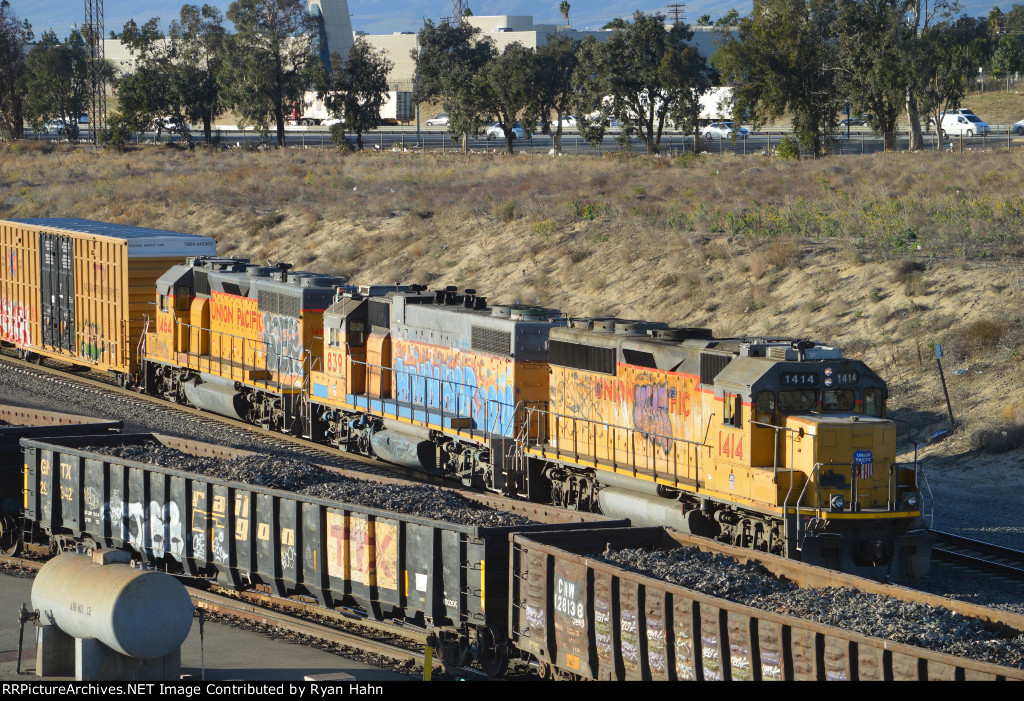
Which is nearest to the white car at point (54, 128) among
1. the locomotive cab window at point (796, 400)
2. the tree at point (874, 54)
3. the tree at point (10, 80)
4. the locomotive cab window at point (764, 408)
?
the tree at point (10, 80)

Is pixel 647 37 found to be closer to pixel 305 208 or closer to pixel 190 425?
pixel 305 208

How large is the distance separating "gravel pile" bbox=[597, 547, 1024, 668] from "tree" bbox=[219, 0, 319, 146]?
2734 inches

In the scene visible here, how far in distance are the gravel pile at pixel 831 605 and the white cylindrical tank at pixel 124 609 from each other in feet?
14.9

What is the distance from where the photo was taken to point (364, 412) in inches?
985

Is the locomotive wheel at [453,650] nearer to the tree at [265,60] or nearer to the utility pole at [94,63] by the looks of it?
the tree at [265,60]

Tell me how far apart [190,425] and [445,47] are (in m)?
54.1

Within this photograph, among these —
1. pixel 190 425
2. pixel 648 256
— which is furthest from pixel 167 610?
pixel 648 256

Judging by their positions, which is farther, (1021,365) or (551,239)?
(551,239)

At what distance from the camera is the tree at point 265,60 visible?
7875 cm

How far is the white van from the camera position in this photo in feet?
236

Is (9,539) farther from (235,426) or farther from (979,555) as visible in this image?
(979,555)

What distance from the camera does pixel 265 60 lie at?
78.9 meters

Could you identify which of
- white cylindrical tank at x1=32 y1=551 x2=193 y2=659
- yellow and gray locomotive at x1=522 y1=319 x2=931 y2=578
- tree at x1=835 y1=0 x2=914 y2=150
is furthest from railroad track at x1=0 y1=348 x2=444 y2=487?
tree at x1=835 y1=0 x2=914 y2=150
